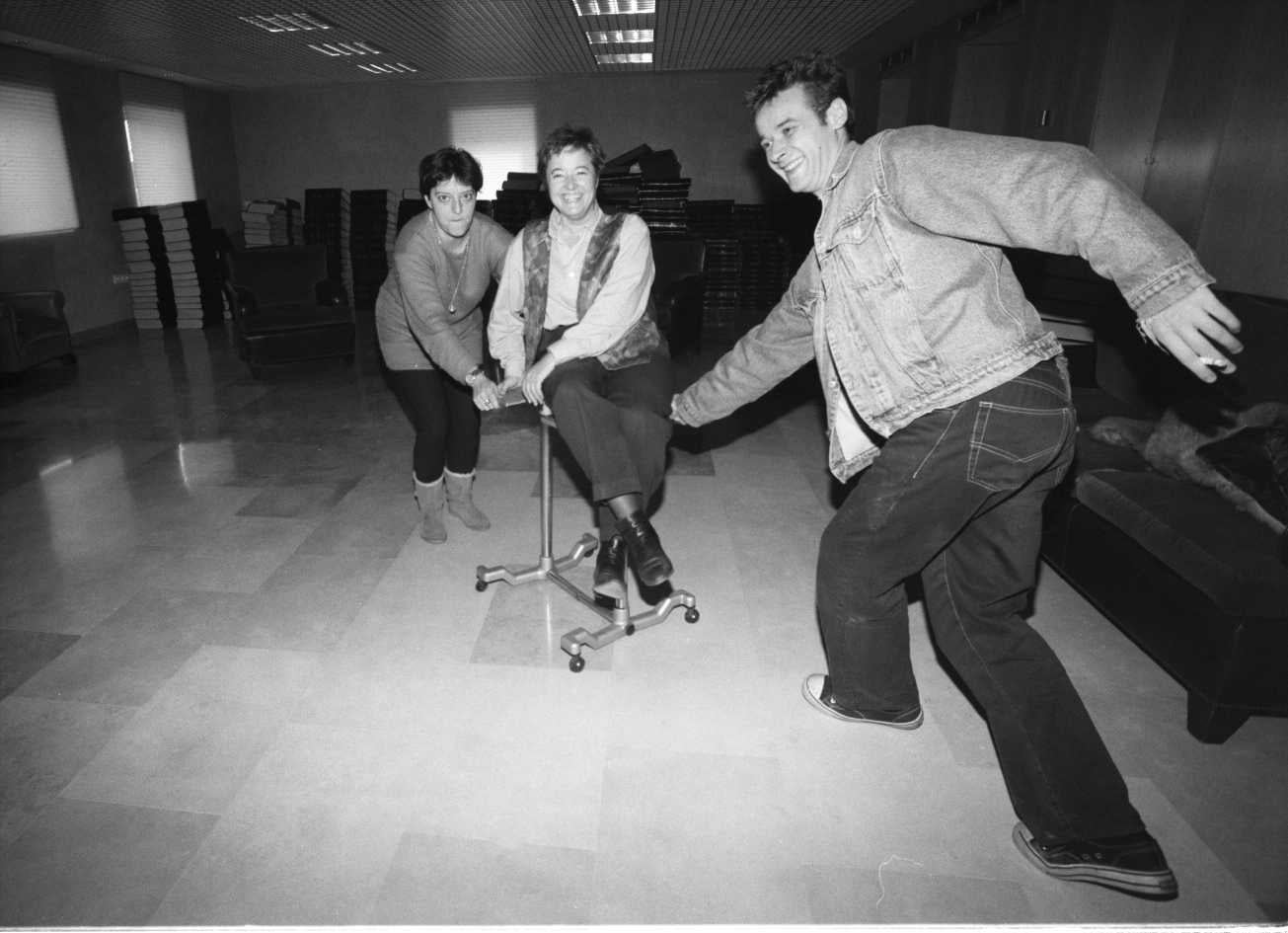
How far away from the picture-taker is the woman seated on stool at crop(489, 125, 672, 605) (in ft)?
7.64

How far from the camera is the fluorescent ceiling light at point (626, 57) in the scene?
828 cm

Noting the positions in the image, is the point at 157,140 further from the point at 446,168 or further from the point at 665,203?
the point at 446,168

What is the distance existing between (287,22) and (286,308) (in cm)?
238

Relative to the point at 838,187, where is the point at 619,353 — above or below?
below

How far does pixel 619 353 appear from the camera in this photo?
2551 mm

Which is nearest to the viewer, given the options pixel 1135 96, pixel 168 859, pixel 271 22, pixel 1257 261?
pixel 168 859

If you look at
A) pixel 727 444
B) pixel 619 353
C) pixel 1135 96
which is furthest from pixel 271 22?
pixel 1135 96

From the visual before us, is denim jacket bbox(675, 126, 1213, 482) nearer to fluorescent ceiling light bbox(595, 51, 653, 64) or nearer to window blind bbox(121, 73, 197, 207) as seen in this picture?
fluorescent ceiling light bbox(595, 51, 653, 64)

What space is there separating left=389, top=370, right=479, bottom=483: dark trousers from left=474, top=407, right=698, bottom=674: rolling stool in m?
0.62

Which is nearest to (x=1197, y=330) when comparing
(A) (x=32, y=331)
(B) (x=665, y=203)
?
(B) (x=665, y=203)

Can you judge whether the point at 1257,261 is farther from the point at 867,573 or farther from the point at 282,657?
the point at 282,657

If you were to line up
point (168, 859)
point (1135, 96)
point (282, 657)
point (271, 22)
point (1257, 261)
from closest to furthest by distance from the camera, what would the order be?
point (168, 859) < point (282, 657) < point (1257, 261) < point (1135, 96) < point (271, 22)

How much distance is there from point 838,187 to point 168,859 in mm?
2095

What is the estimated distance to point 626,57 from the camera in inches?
336
